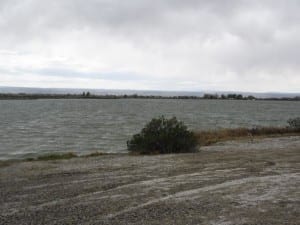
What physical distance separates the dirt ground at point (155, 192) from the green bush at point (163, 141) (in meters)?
4.60

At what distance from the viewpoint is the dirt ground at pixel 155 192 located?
9695mm

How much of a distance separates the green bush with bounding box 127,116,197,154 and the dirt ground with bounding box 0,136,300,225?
15.1 ft

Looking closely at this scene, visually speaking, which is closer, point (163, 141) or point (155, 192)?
point (155, 192)

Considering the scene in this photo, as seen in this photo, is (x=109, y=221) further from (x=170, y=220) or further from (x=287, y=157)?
(x=287, y=157)

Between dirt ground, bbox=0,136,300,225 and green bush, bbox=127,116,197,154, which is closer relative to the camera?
dirt ground, bbox=0,136,300,225

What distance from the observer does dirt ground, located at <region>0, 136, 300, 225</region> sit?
9.70 meters

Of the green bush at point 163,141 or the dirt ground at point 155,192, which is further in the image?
the green bush at point 163,141

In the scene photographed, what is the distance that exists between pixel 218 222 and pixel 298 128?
1159 inches

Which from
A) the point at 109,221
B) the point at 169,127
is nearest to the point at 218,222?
the point at 109,221

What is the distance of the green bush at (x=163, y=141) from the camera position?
23.1 metres

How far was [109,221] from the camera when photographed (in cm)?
945

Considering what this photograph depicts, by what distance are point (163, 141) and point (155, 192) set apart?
11.3 meters

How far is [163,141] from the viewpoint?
23.3m

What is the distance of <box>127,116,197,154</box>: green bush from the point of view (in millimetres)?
23141
